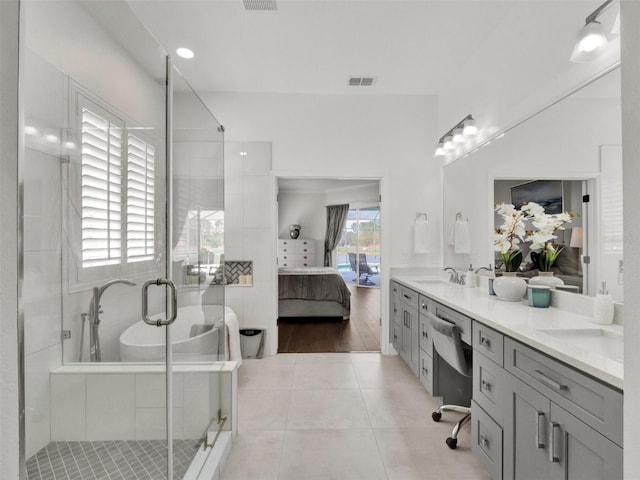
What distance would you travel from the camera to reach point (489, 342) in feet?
5.44

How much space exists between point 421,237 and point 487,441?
2.20 m

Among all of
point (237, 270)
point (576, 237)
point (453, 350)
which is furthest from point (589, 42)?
point (237, 270)

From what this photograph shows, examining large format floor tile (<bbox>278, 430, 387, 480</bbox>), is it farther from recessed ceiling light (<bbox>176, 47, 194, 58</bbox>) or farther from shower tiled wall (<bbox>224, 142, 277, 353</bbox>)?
recessed ceiling light (<bbox>176, 47, 194, 58</bbox>)

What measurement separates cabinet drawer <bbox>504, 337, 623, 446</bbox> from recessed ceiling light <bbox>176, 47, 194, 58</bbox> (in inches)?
126

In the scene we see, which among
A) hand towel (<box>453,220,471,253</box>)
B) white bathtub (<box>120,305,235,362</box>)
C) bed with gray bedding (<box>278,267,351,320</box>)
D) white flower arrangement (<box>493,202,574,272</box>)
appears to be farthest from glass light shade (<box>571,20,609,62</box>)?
bed with gray bedding (<box>278,267,351,320</box>)

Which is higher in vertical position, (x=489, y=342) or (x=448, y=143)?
(x=448, y=143)

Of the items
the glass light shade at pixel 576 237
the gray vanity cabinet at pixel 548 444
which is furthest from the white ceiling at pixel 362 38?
the gray vanity cabinet at pixel 548 444

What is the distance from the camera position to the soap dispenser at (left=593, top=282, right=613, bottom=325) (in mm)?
1576

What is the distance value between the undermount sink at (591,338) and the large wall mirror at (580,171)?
0.22m

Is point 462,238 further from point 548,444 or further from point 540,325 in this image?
point 548,444

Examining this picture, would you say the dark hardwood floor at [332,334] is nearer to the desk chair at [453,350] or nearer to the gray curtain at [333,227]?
the desk chair at [453,350]

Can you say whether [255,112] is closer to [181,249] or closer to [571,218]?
[181,249]

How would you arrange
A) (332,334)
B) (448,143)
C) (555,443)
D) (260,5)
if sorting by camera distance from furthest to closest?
(332,334)
(448,143)
(260,5)
(555,443)

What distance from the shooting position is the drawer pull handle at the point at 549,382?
1.17 m
